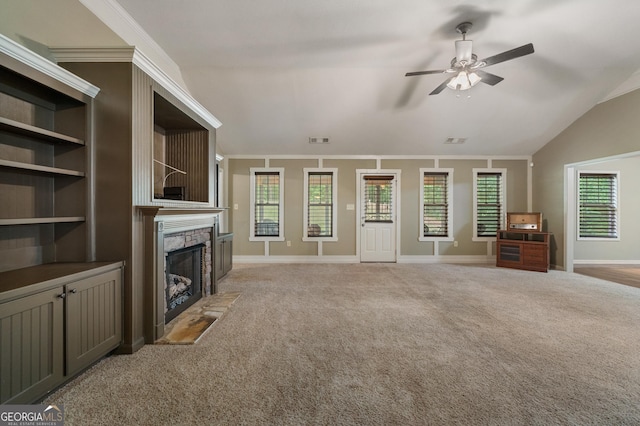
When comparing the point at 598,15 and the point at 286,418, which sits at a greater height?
the point at 598,15

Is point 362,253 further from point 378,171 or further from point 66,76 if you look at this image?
point 66,76

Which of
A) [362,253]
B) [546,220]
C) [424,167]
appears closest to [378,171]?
[424,167]

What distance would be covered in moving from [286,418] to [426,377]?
3.40ft

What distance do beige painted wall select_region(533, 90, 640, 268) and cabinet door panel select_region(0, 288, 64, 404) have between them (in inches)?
286

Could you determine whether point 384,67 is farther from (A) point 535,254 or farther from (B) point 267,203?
(A) point 535,254

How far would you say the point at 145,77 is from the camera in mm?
2301

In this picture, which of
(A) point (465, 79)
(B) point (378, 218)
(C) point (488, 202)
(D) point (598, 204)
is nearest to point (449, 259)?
(C) point (488, 202)

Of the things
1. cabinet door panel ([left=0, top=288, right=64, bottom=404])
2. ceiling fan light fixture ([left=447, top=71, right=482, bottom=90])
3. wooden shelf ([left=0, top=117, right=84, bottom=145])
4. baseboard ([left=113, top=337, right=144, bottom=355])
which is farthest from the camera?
ceiling fan light fixture ([left=447, top=71, right=482, bottom=90])

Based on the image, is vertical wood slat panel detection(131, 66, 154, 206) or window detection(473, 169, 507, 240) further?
window detection(473, 169, 507, 240)

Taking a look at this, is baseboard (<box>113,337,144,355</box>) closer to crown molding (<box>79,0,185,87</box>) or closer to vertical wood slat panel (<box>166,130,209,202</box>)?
vertical wood slat panel (<box>166,130,209,202</box>)

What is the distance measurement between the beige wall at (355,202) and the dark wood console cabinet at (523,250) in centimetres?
54

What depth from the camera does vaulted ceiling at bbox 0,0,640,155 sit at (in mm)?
2703

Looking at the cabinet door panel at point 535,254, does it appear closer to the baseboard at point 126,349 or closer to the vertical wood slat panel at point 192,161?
the vertical wood slat panel at point 192,161

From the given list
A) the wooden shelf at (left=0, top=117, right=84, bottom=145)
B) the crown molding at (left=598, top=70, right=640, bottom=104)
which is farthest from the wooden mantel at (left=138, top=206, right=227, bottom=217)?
the crown molding at (left=598, top=70, right=640, bottom=104)
